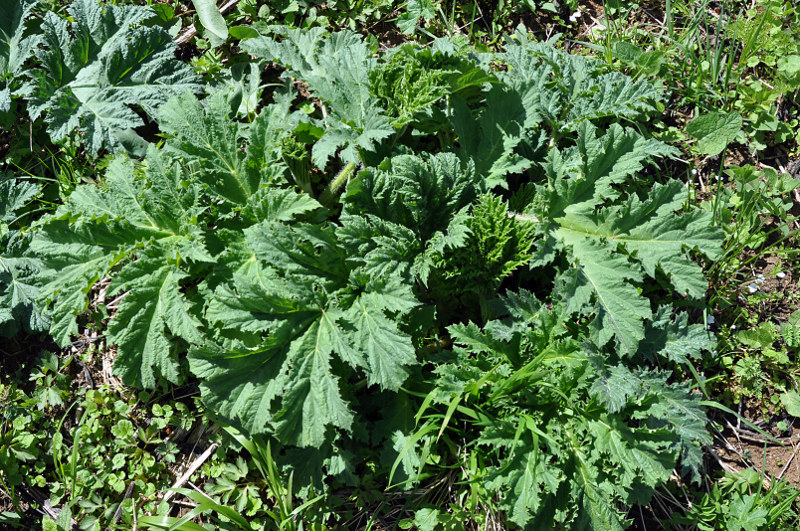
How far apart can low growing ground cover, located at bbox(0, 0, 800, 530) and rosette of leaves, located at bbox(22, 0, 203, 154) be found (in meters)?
0.02

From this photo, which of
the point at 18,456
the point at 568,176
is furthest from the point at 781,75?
the point at 18,456

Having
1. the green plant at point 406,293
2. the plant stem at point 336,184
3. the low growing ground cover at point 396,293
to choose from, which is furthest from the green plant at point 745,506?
the plant stem at point 336,184

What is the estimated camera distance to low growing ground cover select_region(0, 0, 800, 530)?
11.2ft

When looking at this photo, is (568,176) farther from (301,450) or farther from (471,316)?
(301,450)

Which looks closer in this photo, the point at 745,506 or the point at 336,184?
the point at 745,506

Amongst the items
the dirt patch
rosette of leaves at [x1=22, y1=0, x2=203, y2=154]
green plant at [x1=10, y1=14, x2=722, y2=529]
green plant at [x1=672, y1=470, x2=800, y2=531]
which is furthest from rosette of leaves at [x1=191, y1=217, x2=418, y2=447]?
the dirt patch

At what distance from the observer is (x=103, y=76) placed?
14.2 ft

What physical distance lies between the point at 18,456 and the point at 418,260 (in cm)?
273

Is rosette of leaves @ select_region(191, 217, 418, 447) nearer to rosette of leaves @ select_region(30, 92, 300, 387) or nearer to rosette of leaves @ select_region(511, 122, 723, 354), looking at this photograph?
rosette of leaves @ select_region(30, 92, 300, 387)

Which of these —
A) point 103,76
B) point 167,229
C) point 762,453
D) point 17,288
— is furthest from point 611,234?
point 17,288

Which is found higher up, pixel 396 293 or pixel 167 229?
pixel 167 229

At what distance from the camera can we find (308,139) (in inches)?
164

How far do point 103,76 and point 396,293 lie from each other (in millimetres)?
2598

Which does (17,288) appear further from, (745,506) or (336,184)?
(745,506)
